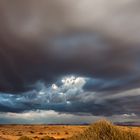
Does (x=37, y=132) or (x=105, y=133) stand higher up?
(x=37, y=132)

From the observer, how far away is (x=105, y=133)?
48.1 feet

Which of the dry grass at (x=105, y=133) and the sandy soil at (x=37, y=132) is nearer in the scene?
the dry grass at (x=105, y=133)

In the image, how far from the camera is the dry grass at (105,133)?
14.2 metres

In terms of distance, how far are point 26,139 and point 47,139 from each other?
1045 centimetres

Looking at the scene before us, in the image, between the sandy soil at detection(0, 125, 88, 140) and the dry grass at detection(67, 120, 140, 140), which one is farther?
the sandy soil at detection(0, 125, 88, 140)

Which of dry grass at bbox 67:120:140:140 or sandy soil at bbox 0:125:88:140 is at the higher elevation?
sandy soil at bbox 0:125:88:140

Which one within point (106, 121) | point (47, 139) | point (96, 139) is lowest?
point (96, 139)

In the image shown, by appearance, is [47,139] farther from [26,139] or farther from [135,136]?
[135,136]

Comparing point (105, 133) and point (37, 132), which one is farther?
point (37, 132)

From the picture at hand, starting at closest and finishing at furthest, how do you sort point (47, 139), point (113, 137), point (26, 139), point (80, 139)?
point (113, 137)
point (80, 139)
point (26, 139)
point (47, 139)

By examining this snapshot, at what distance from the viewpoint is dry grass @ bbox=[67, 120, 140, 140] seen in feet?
46.7

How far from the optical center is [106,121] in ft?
50.9

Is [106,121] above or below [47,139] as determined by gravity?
below

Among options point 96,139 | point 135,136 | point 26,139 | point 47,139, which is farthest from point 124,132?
point 47,139
